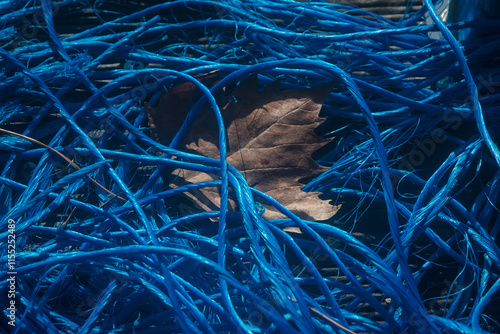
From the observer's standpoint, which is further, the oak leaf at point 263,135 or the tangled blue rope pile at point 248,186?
the oak leaf at point 263,135

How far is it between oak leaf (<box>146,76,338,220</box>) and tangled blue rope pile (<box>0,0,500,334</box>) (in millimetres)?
43

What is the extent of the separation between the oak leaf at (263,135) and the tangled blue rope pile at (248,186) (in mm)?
43

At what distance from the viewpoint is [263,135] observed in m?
0.99

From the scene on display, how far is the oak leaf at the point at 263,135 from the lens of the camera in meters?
0.97

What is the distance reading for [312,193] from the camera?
3.14 feet

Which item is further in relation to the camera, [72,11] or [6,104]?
[72,11]

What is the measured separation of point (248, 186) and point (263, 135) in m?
0.17

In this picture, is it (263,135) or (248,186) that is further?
(263,135)

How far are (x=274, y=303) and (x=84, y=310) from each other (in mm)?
467

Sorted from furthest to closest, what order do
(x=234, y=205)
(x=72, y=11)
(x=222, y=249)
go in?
(x=72, y=11)
(x=234, y=205)
(x=222, y=249)

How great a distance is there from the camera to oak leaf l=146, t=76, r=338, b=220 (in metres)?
0.97

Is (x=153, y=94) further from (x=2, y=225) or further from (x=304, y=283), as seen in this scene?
(x=304, y=283)

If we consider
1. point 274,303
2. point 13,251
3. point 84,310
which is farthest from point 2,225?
point 274,303

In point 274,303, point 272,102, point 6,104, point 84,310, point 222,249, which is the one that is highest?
point 272,102
